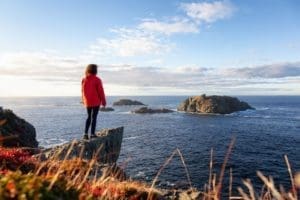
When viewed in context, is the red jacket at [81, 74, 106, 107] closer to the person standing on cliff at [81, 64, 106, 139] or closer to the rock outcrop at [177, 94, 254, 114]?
the person standing on cliff at [81, 64, 106, 139]

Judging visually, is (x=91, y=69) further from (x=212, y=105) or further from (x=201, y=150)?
(x=212, y=105)

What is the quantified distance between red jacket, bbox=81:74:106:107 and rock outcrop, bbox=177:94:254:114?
5454 inches

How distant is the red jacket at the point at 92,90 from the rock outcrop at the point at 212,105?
5454 inches

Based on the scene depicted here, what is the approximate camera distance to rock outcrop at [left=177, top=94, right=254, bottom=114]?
157250 mm

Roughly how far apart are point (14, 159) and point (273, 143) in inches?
2715

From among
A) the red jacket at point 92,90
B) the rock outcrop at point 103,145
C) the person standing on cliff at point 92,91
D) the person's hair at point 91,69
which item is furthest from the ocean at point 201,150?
the person's hair at point 91,69

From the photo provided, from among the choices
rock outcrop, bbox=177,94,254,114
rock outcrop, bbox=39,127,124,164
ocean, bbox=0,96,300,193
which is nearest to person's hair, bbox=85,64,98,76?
rock outcrop, bbox=39,127,124,164

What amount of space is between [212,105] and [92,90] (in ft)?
466

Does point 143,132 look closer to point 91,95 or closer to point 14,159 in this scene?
point 91,95

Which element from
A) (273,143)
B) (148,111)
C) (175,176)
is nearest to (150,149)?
(175,176)

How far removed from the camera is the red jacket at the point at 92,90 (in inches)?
754

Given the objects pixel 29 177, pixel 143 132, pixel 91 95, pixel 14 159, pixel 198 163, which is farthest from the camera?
pixel 143 132

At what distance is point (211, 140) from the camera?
7794 cm

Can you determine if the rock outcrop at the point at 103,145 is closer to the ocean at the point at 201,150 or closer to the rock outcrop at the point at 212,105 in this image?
the ocean at the point at 201,150
